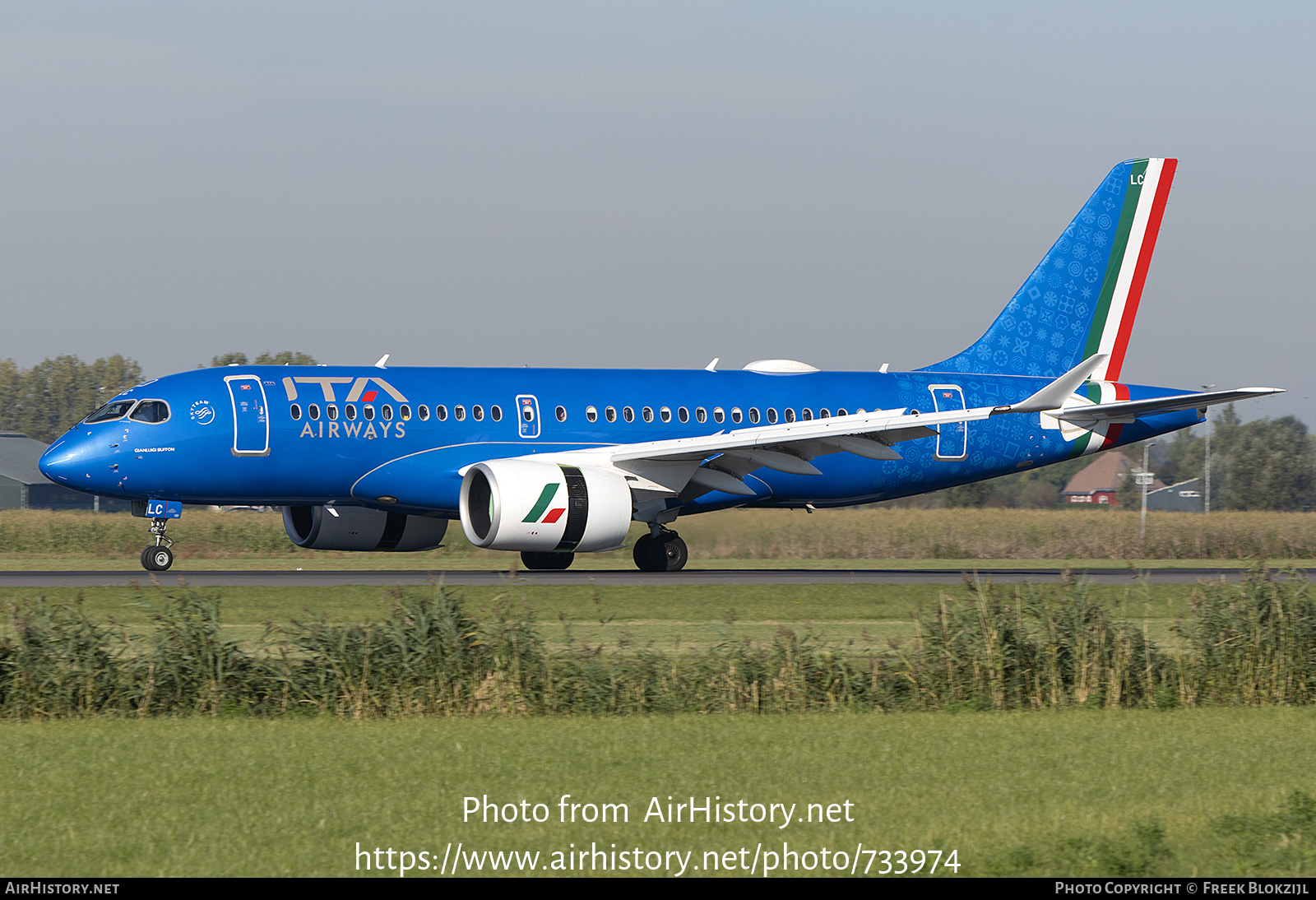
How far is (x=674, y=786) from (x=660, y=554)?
2137cm

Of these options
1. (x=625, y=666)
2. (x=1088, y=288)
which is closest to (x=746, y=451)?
(x=1088, y=288)

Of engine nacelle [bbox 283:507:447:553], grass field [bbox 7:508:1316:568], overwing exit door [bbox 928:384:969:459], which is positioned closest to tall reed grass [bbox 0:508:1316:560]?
grass field [bbox 7:508:1316:568]

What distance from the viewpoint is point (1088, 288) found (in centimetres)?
3719

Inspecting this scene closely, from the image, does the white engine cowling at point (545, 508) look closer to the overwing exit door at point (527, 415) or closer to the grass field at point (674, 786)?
the overwing exit door at point (527, 415)

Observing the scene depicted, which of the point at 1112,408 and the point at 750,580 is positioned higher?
the point at 1112,408

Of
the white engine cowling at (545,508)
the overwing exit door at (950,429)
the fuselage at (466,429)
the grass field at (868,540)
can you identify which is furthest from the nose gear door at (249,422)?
the overwing exit door at (950,429)

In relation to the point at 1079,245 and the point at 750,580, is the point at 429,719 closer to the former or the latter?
the point at 750,580

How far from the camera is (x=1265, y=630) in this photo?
615 inches

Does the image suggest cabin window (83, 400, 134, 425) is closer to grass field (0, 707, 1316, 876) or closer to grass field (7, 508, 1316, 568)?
grass field (7, 508, 1316, 568)

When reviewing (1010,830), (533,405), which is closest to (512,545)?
(533,405)

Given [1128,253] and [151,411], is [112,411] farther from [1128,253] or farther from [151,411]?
[1128,253]

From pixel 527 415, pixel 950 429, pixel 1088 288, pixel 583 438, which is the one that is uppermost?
pixel 1088 288

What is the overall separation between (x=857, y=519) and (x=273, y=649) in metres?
29.7

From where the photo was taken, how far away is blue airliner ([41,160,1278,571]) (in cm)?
2844
